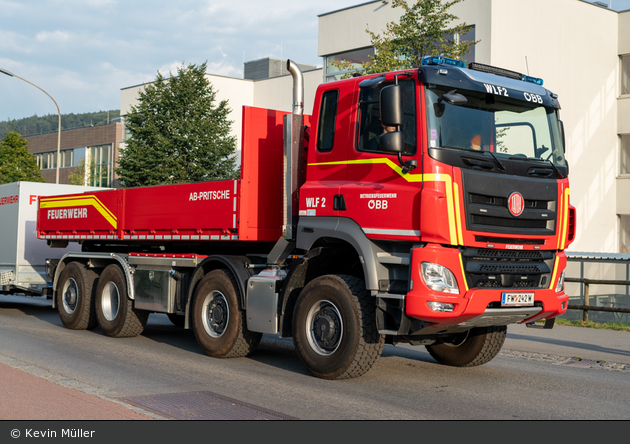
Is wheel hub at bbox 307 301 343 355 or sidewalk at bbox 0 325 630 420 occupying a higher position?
wheel hub at bbox 307 301 343 355

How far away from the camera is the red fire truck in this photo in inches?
290

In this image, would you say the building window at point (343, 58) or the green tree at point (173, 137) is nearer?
the green tree at point (173, 137)

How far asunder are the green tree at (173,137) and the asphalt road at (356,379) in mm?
19762

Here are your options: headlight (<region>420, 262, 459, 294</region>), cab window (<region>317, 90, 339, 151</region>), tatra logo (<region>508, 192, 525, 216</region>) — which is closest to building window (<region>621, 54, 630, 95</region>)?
cab window (<region>317, 90, 339, 151</region>)

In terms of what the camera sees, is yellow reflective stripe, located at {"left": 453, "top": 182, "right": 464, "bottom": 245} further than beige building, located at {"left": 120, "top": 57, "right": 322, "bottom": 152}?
No

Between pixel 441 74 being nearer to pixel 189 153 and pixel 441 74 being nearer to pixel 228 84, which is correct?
pixel 189 153

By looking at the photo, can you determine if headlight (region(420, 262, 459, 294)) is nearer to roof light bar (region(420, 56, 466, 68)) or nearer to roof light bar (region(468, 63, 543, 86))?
roof light bar (region(420, 56, 466, 68))

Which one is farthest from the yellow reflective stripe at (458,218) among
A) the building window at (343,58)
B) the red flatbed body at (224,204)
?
the building window at (343,58)

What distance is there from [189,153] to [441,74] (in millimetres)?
25359

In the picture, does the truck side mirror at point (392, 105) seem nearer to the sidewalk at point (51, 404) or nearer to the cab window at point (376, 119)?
the cab window at point (376, 119)

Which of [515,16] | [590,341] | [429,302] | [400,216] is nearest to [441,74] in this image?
[400,216]

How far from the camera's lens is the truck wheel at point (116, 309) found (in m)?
11.6

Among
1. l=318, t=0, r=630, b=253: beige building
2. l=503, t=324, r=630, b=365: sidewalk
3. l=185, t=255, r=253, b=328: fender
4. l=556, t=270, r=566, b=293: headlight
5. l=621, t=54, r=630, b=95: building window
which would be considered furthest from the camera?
l=621, t=54, r=630, b=95: building window

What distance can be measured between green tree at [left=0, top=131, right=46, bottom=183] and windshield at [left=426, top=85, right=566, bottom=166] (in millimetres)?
42149
